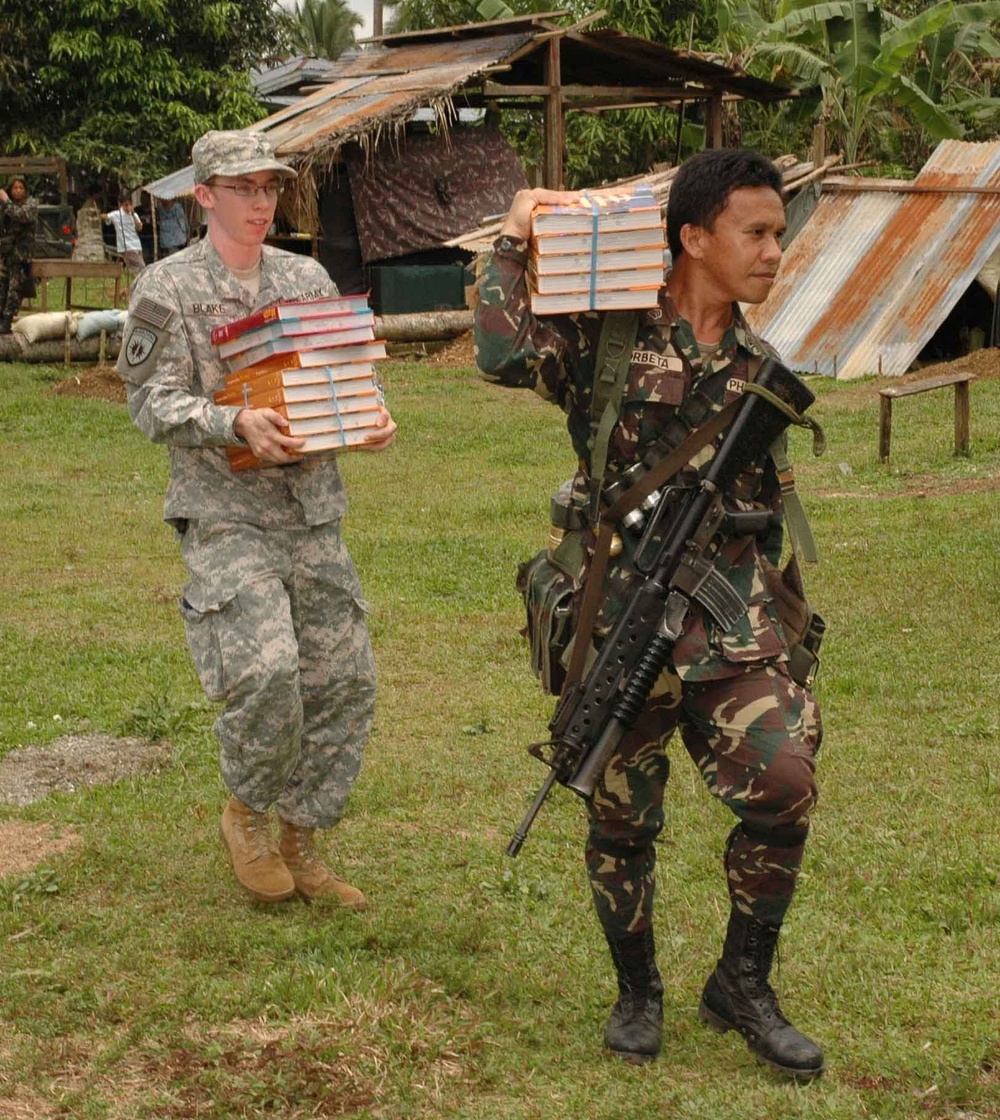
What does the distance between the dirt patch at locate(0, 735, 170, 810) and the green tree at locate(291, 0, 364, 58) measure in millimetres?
60268

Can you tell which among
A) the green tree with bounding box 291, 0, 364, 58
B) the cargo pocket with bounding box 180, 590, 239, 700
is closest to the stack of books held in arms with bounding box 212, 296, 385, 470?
the cargo pocket with bounding box 180, 590, 239, 700

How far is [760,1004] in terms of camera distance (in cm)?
399

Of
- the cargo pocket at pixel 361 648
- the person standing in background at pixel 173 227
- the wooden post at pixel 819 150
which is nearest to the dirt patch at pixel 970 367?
the wooden post at pixel 819 150

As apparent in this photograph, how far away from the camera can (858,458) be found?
13.2 m

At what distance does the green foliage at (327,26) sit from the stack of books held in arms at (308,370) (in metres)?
62.1

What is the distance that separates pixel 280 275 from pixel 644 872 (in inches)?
78.5

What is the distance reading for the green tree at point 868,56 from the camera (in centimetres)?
2250

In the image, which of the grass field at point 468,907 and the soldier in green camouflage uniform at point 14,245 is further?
the soldier in green camouflage uniform at point 14,245

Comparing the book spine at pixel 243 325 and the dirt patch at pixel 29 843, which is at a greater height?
the book spine at pixel 243 325

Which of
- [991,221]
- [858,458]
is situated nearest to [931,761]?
[858,458]

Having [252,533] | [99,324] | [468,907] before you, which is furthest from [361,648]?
[99,324]

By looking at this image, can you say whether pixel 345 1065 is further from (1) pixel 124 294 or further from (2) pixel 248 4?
(2) pixel 248 4

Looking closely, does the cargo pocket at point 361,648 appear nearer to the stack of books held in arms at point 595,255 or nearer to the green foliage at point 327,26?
the stack of books held in arms at point 595,255

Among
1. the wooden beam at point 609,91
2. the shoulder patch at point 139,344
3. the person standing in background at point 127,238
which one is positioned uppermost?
the wooden beam at point 609,91
